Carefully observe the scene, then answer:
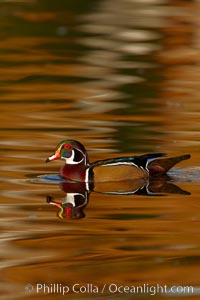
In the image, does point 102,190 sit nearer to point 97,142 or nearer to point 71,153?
point 71,153

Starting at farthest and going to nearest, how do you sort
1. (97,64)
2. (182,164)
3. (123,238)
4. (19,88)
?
(97,64)
(19,88)
(182,164)
(123,238)

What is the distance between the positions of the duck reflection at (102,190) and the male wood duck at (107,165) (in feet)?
0.23

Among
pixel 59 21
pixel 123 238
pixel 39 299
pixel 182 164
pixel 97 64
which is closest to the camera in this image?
pixel 39 299

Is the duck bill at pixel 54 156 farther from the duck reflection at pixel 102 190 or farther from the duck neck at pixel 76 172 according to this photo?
the duck reflection at pixel 102 190

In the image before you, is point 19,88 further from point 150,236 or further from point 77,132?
point 150,236

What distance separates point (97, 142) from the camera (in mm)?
13203

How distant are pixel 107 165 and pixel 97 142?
150cm

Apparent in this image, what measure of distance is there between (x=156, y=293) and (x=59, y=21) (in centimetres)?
1549

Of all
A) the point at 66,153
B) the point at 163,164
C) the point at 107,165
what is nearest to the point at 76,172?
the point at 66,153

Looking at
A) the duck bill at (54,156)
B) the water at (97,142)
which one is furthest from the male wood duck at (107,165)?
the water at (97,142)

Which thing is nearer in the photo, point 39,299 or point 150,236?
point 39,299

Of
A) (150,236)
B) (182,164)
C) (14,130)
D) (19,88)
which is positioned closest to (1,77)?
(19,88)

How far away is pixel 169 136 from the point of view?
13.4 metres

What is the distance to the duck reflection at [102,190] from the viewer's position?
10820 mm
